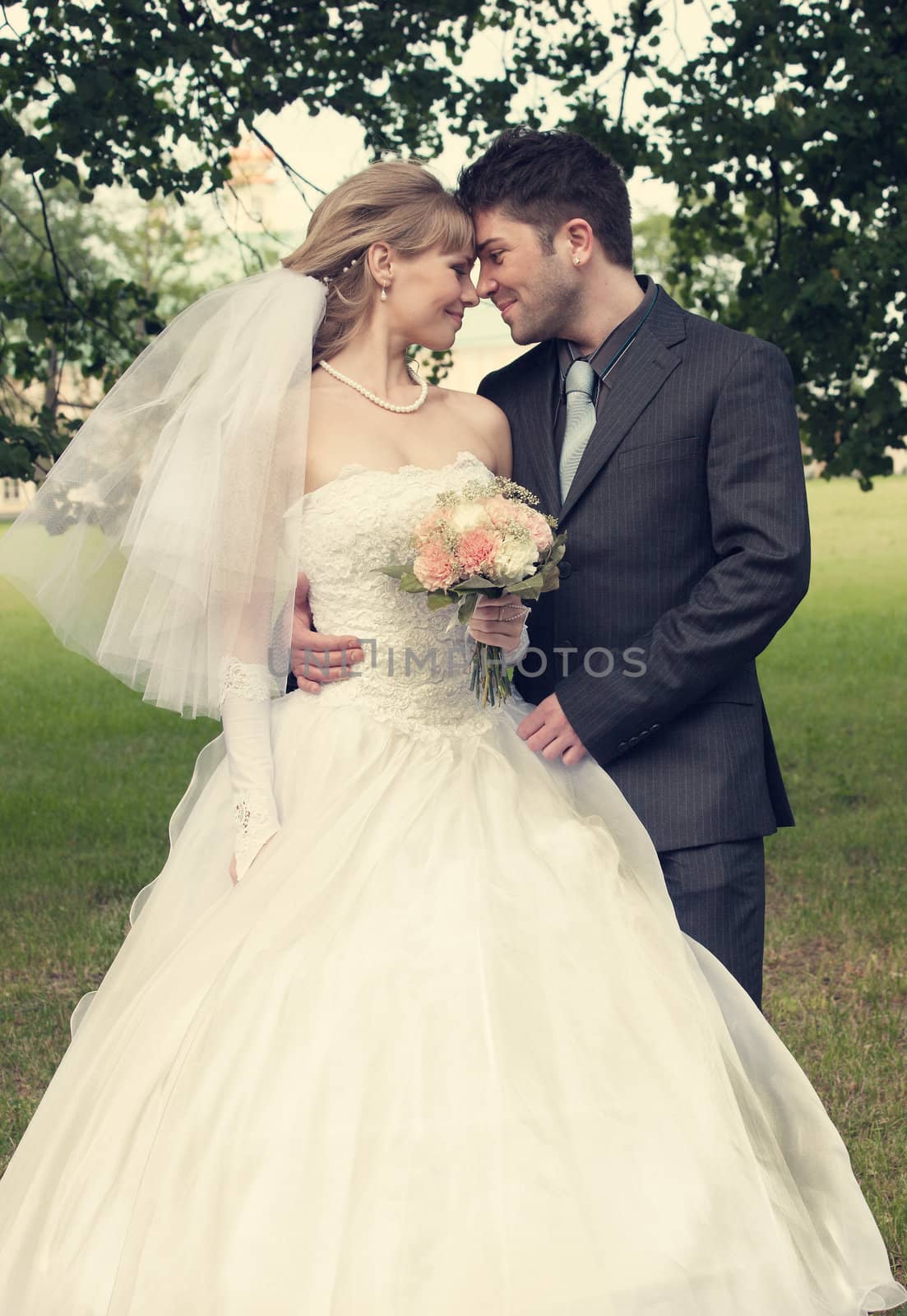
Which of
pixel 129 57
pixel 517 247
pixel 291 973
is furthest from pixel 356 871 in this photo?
pixel 129 57

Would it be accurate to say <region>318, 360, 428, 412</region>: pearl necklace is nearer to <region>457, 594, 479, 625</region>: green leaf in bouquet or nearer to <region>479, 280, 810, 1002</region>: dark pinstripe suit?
<region>479, 280, 810, 1002</region>: dark pinstripe suit

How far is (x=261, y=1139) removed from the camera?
2.73 m

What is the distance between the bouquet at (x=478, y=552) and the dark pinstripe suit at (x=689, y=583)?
370 mm

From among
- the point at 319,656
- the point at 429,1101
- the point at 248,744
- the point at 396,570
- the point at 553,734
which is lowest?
the point at 429,1101

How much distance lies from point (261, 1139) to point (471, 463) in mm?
1820

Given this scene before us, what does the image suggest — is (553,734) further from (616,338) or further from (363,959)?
(616,338)

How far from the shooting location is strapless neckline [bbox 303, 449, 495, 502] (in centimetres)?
353

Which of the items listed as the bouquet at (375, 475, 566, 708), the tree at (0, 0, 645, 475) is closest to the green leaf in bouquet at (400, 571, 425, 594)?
the bouquet at (375, 475, 566, 708)

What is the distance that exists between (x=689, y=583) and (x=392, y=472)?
2.66ft

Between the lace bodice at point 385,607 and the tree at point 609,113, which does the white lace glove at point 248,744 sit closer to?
the lace bodice at point 385,607

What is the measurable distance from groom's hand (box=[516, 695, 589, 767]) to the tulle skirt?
101mm

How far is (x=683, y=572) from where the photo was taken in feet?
11.6

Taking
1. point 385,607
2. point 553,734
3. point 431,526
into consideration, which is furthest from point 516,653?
point 431,526

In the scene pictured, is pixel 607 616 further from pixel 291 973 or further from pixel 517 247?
pixel 291 973
